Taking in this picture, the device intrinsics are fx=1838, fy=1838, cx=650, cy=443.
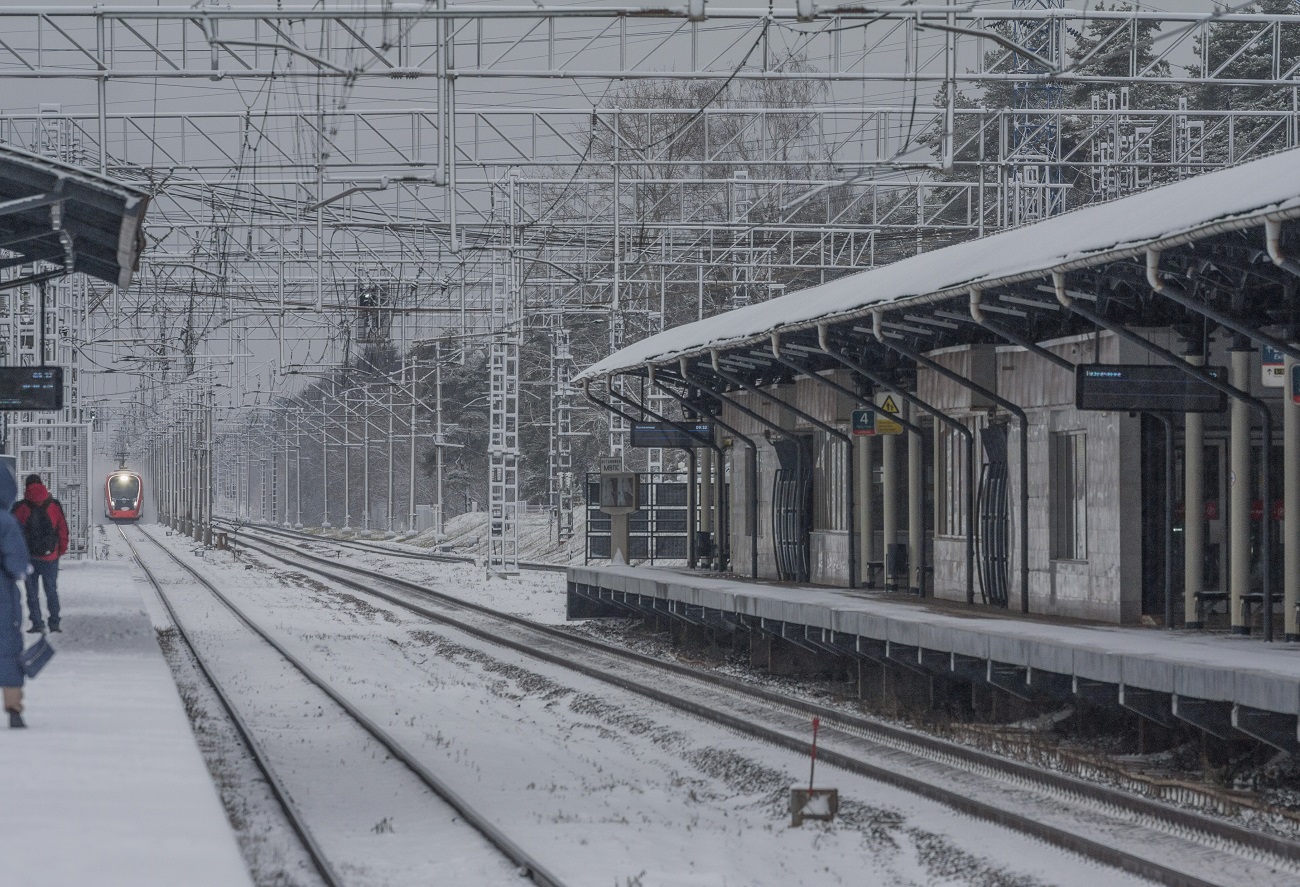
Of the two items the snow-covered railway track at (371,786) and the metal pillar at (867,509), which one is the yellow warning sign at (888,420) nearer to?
the metal pillar at (867,509)

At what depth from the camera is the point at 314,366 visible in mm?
50438

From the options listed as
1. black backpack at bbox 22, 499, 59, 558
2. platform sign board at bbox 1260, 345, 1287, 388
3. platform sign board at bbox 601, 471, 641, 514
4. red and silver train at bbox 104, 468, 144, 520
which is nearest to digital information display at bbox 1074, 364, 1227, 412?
platform sign board at bbox 1260, 345, 1287, 388

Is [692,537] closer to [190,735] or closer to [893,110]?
[893,110]

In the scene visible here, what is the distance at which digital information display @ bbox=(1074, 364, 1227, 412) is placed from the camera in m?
13.8

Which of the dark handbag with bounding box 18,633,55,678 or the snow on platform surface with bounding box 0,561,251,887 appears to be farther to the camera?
the dark handbag with bounding box 18,633,55,678

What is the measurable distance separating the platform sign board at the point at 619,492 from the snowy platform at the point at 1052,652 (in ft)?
26.7

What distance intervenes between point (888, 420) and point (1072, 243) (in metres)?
6.68

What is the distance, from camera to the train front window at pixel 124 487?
7450 cm

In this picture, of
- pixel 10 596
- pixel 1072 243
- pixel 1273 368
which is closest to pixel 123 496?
pixel 1072 243

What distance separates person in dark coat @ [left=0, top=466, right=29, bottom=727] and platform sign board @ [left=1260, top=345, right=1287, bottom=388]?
8.43 m

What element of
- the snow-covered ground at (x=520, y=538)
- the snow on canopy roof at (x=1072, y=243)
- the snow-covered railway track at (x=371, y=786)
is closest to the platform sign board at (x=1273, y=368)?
the snow on canopy roof at (x=1072, y=243)

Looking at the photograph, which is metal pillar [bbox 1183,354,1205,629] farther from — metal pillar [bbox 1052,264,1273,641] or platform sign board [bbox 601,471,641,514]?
platform sign board [bbox 601,471,641,514]

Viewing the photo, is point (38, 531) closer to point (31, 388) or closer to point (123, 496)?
point (31, 388)

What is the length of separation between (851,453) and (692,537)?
25.4ft
